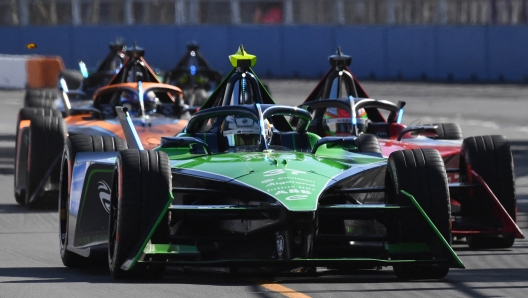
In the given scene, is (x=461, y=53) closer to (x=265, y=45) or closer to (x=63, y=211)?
(x=265, y=45)

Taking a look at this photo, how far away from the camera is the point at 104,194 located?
8.52m

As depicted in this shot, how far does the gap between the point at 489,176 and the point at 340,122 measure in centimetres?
411

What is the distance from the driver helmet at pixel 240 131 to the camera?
964 centimetres

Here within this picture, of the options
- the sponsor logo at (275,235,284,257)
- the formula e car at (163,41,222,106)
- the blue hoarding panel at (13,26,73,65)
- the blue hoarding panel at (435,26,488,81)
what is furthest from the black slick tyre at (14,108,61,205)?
the blue hoarding panel at (13,26,73,65)

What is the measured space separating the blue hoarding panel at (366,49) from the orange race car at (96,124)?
58.8 feet

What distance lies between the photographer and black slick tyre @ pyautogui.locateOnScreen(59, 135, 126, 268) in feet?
28.3

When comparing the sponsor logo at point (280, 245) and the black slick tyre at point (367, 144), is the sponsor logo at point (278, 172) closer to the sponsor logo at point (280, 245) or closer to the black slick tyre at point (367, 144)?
the sponsor logo at point (280, 245)

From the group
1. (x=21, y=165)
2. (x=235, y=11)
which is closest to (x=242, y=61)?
(x=21, y=165)

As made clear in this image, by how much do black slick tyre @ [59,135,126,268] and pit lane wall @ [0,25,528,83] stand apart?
24887mm

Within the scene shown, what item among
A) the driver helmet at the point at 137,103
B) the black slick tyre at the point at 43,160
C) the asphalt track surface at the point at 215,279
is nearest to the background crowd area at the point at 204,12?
the driver helmet at the point at 137,103

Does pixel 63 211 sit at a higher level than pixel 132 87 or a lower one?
lower

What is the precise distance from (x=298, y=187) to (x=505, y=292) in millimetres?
1394

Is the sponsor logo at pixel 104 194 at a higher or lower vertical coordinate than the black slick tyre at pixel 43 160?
higher

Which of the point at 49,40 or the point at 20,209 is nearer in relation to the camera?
the point at 20,209
